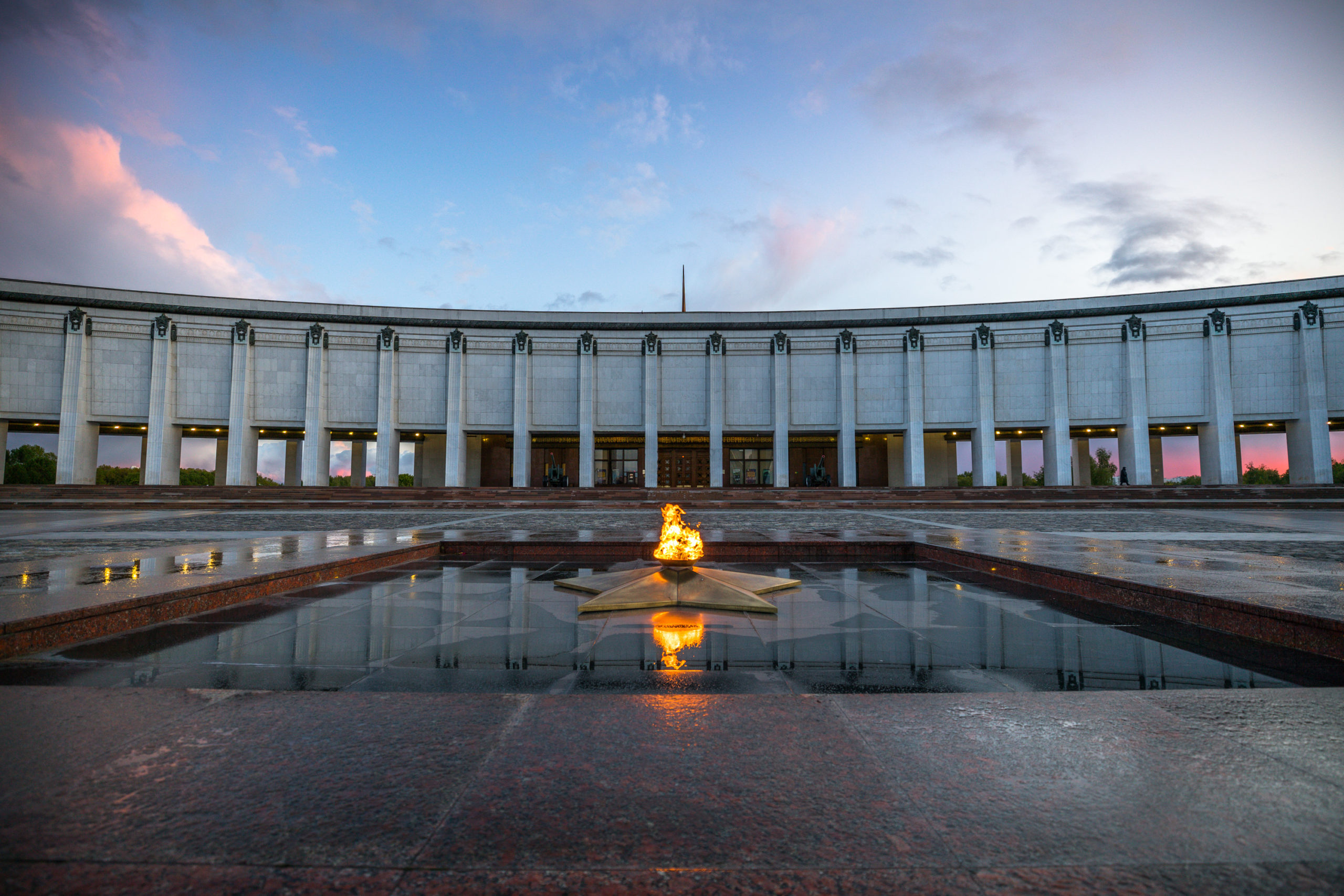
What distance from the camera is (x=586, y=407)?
40.8m

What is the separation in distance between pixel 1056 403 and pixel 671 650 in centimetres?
4259

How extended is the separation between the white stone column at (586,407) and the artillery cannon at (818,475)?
1543 cm

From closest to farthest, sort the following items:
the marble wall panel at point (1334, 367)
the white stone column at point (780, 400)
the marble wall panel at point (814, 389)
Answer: the marble wall panel at point (1334, 367) → the white stone column at point (780, 400) → the marble wall panel at point (814, 389)

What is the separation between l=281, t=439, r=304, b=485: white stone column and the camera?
44.9m

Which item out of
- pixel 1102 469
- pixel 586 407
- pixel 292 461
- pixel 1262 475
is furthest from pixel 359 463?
pixel 1262 475

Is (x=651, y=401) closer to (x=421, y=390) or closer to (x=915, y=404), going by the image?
(x=421, y=390)

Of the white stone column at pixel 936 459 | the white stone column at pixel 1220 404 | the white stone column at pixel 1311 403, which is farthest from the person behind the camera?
the white stone column at pixel 936 459

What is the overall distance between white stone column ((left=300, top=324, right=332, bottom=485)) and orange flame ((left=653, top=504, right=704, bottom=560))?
1552 inches

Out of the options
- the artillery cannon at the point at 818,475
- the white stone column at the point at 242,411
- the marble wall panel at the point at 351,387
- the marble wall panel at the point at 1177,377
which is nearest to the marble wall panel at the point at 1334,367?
the marble wall panel at the point at 1177,377

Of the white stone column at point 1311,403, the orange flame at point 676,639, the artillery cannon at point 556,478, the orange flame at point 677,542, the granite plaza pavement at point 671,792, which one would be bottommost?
the orange flame at point 676,639

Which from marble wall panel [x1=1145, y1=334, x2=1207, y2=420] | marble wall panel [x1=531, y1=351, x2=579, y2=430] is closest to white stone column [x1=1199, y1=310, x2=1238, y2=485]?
marble wall panel [x1=1145, y1=334, x2=1207, y2=420]

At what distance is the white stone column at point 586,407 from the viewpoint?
40.8m

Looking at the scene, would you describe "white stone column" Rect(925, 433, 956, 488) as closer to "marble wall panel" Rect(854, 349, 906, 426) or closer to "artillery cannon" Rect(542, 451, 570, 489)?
"marble wall panel" Rect(854, 349, 906, 426)

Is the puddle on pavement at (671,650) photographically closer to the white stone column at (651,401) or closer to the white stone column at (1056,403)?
the white stone column at (651,401)
